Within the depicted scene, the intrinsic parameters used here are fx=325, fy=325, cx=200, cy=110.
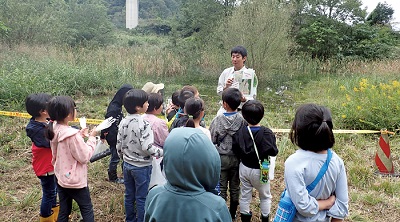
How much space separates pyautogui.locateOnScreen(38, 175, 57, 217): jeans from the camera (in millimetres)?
2984

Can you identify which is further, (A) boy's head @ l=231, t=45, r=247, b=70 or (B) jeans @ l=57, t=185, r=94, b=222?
(A) boy's head @ l=231, t=45, r=247, b=70

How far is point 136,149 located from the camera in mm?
2865

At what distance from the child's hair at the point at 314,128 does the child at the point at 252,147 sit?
93 centimetres

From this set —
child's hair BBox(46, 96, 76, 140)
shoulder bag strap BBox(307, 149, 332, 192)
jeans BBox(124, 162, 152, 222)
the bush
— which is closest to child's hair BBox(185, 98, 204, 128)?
jeans BBox(124, 162, 152, 222)

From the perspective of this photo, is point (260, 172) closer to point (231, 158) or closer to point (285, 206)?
point (231, 158)

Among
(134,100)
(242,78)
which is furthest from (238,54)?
(134,100)

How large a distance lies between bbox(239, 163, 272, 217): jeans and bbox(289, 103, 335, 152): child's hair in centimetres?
110

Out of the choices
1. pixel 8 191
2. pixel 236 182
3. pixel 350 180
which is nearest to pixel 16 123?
pixel 8 191

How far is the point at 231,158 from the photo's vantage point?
3.04 meters

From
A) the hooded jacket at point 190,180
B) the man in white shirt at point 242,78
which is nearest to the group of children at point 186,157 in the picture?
the hooded jacket at point 190,180

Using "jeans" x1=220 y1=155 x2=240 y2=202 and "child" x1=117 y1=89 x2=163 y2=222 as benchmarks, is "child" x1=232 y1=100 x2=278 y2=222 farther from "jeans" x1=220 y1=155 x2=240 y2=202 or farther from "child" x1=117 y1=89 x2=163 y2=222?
"child" x1=117 y1=89 x2=163 y2=222

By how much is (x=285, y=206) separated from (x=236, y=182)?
1.27 meters

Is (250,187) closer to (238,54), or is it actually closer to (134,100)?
(134,100)

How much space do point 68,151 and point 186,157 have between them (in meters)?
1.57
